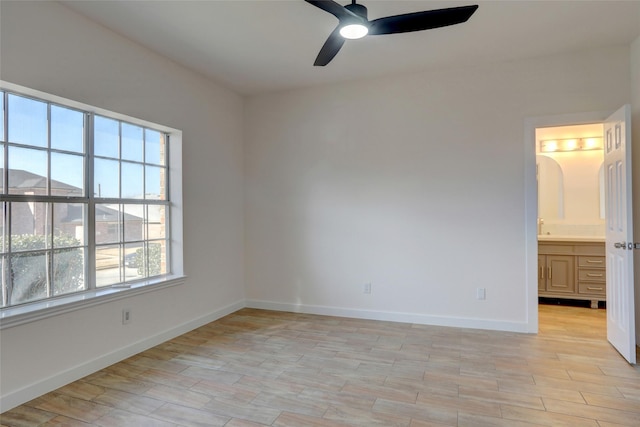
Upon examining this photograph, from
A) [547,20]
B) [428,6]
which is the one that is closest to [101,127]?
[428,6]

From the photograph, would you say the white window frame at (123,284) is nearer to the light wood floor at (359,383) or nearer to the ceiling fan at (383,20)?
the light wood floor at (359,383)

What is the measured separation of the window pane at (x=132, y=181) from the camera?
323 cm

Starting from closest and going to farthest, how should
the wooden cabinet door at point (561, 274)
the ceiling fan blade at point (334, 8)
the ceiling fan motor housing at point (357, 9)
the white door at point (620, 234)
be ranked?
the ceiling fan blade at point (334, 8)
the ceiling fan motor housing at point (357, 9)
the white door at point (620, 234)
the wooden cabinet door at point (561, 274)

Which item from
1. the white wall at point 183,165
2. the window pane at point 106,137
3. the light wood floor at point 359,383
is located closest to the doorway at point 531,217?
the light wood floor at point 359,383

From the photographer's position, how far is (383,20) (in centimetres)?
215

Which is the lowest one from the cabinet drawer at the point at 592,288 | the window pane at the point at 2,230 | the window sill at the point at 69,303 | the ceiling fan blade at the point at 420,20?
the cabinet drawer at the point at 592,288

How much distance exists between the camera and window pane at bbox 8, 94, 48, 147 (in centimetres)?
242

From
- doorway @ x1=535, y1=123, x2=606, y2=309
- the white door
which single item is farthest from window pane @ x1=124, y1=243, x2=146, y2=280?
doorway @ x1=535, y1=123, x2=606, y2=309

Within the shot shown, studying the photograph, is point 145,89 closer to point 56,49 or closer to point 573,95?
point 56,49

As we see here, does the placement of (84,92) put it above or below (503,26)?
below

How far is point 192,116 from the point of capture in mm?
3812

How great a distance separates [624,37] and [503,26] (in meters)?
1.22

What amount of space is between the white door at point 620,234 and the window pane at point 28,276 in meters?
4.47

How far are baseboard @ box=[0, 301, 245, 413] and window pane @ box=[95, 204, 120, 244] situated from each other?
945 millimetres
